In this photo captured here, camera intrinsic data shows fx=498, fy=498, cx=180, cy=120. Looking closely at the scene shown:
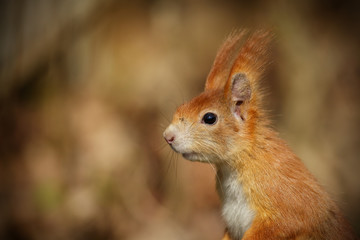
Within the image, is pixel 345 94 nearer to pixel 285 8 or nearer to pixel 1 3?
pixel 285 8

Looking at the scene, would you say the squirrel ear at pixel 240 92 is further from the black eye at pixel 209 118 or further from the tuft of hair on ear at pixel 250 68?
the black eye at pixel 209 118

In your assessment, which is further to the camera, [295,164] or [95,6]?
[95,6]

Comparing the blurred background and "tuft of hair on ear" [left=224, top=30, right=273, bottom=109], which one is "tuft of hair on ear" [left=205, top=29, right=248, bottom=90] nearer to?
"tuft of hair on ear" [left=224, top=30, right=273, bottom=109]

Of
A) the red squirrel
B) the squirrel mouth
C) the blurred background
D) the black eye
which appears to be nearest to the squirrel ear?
the red squirrel

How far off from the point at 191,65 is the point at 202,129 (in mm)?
4741

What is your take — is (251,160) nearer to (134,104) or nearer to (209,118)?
(209,118)

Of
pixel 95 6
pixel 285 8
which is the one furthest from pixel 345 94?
pixel 95 6

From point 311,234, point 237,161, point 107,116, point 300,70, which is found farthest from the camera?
point 107,116

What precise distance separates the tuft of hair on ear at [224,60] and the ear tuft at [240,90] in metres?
0.19

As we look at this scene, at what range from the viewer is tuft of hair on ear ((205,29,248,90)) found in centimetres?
327

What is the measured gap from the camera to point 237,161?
3.02 m

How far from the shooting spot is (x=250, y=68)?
3031 millimetres

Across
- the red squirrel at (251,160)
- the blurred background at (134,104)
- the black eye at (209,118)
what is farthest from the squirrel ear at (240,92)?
the blurred background at (134,104)

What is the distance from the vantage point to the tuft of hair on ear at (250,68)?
116 inches
